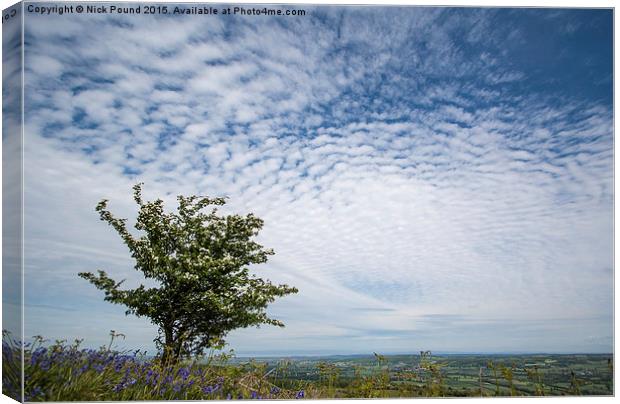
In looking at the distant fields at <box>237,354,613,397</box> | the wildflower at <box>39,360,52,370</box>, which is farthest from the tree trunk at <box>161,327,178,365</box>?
the wildflower at <box>39,360,52,370</box>

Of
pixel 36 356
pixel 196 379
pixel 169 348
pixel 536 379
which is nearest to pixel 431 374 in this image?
pixel 536 379

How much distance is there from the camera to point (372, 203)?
344 inches

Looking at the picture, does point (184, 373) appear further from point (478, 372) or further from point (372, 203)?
point (478, 372)

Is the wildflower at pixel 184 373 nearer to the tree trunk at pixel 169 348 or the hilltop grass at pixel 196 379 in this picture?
the hilltop grass at pixel 196 379

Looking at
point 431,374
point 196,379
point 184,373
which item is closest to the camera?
point 196,379

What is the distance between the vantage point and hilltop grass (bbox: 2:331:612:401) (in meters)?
7.81

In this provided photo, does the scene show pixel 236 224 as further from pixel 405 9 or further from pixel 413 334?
pixel 405 9

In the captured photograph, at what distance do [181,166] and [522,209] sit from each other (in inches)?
174

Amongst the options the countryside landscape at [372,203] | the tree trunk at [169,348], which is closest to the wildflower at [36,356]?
the countryside landscape at [372,203]

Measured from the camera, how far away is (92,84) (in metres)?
8.34

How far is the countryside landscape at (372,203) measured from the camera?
28.1 feet

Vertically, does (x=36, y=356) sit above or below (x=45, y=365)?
above

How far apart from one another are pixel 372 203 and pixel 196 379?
10.3ft

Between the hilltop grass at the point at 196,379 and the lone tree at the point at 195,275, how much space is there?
1.41 feet
